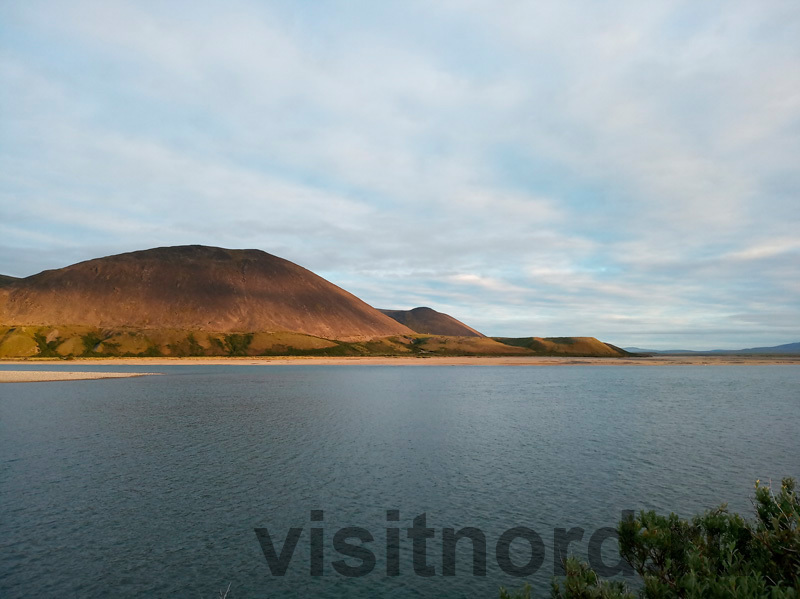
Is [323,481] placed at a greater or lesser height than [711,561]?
lesser

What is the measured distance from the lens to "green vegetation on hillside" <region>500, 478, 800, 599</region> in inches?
369

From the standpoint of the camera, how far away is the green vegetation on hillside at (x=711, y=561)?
9.37 metres

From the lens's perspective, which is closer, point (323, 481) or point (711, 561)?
point (711, 561)

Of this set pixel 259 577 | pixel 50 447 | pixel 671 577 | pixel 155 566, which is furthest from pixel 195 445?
pixel 671 577

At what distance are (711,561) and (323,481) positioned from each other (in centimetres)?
2397

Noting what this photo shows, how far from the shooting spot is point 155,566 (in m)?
19.6

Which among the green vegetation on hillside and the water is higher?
the green vegetation on hillside

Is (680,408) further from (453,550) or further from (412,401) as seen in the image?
(453,550)

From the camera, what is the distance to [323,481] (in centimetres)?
3138

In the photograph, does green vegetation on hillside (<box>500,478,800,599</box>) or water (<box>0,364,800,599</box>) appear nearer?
green vegetation on hillside (<box>500,478,800,599</box>)

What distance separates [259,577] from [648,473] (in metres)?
26.6

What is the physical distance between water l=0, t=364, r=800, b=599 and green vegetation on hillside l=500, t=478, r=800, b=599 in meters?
7.42

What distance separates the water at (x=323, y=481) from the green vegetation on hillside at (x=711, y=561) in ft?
24.3

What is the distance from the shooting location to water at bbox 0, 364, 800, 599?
1906 centimetres
